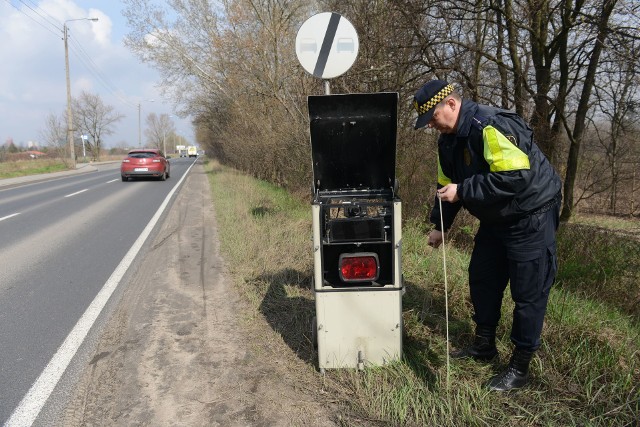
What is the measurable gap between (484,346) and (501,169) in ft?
4.08

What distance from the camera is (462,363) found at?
9.29 ft

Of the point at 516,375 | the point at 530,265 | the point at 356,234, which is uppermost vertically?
the point at 356,234

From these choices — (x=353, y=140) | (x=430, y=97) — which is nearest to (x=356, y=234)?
(x=353, y=140)

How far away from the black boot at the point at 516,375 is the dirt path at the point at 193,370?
96 centimetres

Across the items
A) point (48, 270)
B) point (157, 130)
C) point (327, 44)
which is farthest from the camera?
point (157, 130)

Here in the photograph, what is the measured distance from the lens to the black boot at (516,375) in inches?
98.3

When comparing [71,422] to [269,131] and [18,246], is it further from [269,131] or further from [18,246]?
[269,131]

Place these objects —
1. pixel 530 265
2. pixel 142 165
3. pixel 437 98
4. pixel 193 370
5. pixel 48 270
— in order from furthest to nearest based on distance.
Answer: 1. pixel 142 165
2. pixel 48 270
3. pixel 193 370
4. pixel 437 98
5. pixel 530 265

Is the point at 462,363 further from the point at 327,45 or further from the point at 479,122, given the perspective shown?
the point at 327,45

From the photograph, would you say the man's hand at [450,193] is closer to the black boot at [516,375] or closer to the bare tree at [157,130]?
the black boot at [516,375]

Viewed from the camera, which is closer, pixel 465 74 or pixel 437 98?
pixel 437 98

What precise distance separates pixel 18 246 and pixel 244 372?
583 centimetres

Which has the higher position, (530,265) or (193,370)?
(530,265)

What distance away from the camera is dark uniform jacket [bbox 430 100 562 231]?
2.29 m
